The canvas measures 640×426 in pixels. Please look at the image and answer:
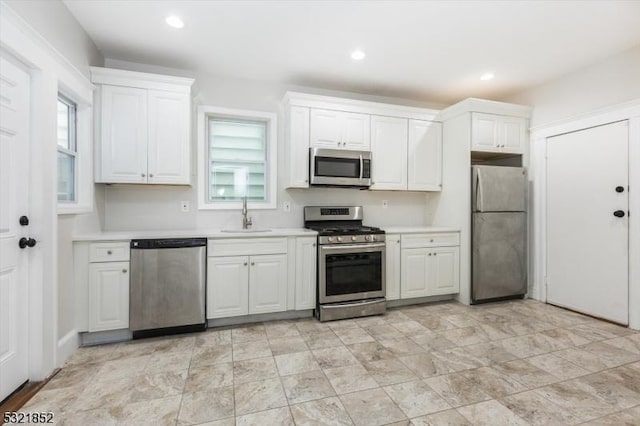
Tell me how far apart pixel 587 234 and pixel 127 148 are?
15.5 ft

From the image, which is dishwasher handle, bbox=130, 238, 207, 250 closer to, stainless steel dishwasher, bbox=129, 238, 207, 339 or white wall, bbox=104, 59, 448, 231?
stainless steel dishwasher, bbox=129, 238, 207, 339

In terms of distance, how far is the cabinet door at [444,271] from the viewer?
142 inches

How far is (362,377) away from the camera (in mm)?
2045

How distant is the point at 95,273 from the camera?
251 centimetres

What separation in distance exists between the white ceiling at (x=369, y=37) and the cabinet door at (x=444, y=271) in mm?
2037

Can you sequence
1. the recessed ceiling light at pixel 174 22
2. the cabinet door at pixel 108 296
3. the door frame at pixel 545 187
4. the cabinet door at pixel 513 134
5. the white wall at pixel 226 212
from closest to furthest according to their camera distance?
the recessed ceiling light at pixel 174 22 < the cabinet door at pixel 108 296 < the door frame at pixel 545 187 < the white wall at pixel 226 212 < the cabinet door at pixel 513 134

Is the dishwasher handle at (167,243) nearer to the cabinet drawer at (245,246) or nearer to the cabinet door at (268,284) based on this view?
the cabinet drawer at (245,246)

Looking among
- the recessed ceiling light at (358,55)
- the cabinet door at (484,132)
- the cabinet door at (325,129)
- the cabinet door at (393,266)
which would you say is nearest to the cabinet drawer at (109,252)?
the cabinet door at (325,129)

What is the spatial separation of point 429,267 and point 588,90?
2.52 m

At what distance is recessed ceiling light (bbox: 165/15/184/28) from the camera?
2.40 meters

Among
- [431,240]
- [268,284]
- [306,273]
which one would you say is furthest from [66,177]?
[431,240]

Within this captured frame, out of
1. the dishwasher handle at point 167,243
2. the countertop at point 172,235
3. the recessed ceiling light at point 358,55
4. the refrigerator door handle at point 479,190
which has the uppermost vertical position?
the recessed ceiling light at point 358,55

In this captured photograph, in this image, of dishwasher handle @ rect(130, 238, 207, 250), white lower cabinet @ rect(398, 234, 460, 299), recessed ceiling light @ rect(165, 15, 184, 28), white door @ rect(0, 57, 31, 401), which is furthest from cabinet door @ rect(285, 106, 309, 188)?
white door @ rect(0, 57, 31, 401)

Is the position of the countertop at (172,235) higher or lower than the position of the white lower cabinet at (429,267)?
higher
